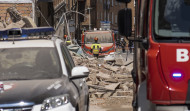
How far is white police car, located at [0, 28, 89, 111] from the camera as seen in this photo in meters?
6.59

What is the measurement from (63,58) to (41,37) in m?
1.01

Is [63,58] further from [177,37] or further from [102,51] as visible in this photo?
[102,51]

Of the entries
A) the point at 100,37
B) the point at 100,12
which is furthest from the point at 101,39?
the point at 100,12

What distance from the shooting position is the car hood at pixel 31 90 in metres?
6.55

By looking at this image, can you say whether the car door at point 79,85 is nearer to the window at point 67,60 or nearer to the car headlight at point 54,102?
the window at point 67,60

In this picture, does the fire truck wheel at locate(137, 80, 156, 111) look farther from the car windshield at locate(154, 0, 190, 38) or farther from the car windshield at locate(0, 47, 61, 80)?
the car windshield at locate(0, 47, 61, 80)

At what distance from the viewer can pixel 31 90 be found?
6.80m

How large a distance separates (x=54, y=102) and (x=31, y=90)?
1.22ft

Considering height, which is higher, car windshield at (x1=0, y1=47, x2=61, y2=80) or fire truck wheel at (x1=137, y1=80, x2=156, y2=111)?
car windshield at (x1=0, y1=47, x2=61, y2=80)

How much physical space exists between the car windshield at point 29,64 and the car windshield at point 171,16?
1872 mm

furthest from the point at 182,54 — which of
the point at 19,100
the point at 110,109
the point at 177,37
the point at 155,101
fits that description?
the point at 110,109

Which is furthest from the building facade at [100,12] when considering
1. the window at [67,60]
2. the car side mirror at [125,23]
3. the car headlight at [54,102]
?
the car headlight at [54,102]

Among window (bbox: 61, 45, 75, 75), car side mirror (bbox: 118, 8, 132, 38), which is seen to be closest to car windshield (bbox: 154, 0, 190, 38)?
car side mirror (bbox: 118, 8, 132, 38)

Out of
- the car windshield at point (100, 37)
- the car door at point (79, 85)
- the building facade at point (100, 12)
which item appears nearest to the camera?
the car door at point (79, 85)
